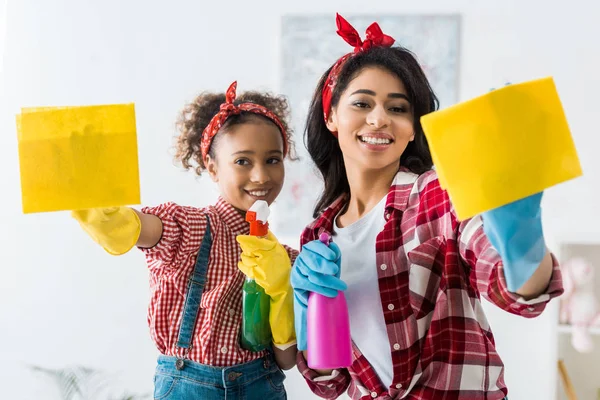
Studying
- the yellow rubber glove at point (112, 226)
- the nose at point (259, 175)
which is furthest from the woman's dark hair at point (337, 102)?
the yellow rubber glove at point (112, 226)

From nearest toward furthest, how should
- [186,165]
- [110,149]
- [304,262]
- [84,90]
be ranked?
[110,149]
[304,262]
[186,165]
[84,90]

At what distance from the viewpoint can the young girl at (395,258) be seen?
43.4 inches

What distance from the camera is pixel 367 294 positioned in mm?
1205

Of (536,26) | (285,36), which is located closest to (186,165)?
(285,36)

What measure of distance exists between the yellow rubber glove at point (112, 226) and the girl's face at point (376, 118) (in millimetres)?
433

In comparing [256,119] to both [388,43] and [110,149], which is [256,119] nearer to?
[388,43]

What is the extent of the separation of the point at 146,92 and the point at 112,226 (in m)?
1.67

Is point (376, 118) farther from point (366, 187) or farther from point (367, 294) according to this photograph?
point (367, 294)

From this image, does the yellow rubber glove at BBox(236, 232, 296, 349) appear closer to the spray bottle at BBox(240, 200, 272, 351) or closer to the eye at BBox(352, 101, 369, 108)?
the spray bottle at BBox(240, 200, 272, 351)

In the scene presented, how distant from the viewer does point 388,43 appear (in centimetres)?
132

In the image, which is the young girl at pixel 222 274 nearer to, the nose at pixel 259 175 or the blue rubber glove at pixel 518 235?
the nose at pixel 259 175

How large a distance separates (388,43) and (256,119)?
346 mm

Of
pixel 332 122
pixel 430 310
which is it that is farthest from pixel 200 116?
pixel 430 310

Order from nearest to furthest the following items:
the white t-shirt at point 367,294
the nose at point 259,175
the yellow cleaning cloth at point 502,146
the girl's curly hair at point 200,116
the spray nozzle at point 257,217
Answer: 1. the yellow cleaning cloth at point 502,146
2. the white t-shirt at point 367,294
3. the spray nozzle at point 257,217
4. the nose at point 259,175
5. the girl's curly hair at point 200,116
